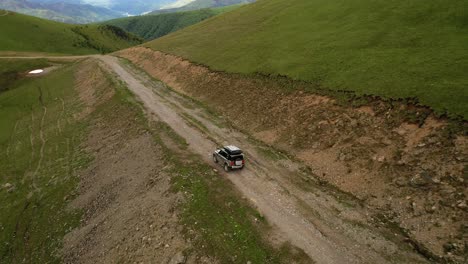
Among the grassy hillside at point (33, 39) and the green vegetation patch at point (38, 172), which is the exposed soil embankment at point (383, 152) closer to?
the green vegetation patch at point (38, 172)

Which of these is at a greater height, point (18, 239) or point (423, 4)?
point (423, 4)

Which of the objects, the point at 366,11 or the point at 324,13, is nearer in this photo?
the point at 366,11

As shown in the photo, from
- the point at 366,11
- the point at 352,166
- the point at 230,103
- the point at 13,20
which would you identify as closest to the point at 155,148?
the point at 230,103

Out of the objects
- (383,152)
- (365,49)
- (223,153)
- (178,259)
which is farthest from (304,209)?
(365,49)

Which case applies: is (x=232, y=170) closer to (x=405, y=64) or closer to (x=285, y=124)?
(x=285, y=124)

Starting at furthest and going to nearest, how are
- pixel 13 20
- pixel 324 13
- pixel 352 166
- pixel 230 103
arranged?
pixel 13 20 < pixel 324 13 < pixel 230 103 < pixel 352 166

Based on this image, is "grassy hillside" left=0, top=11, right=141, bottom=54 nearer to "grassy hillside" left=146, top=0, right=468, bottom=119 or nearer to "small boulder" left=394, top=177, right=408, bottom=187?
"grassy hillside" left=146, top=0, right=468, bottom=119
